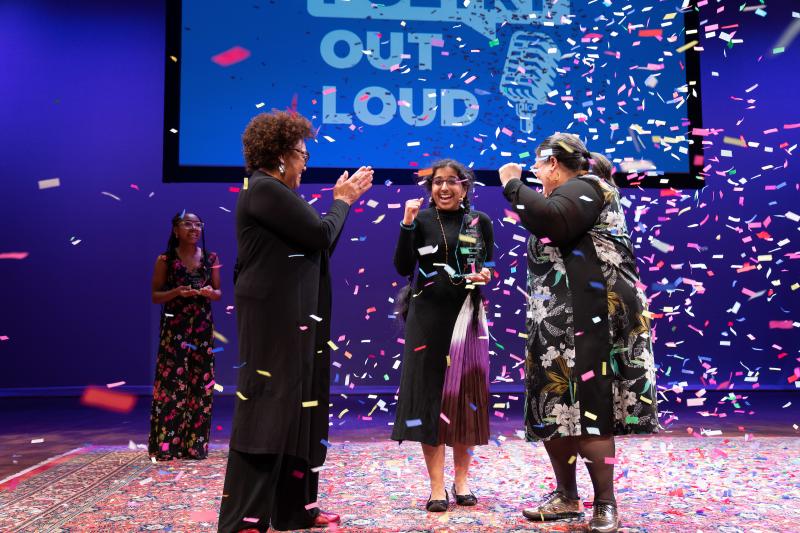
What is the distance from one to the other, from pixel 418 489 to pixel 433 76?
12.8 feet

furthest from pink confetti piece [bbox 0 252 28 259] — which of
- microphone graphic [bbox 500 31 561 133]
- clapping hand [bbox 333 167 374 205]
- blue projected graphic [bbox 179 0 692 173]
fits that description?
clapping hand [bbox 333 167 374 205]

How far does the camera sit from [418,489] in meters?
3.29

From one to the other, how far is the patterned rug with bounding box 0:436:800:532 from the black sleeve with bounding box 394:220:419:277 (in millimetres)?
1047

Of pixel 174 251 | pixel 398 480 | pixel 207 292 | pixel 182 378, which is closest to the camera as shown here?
pixel 398 480

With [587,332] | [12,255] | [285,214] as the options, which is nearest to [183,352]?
[285,214]

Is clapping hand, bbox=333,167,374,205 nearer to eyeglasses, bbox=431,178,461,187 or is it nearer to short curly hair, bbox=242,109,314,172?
short curly hair, bbox=242,109,314,172

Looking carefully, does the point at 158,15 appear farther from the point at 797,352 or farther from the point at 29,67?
the point at 797,352

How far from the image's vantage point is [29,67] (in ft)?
22.2

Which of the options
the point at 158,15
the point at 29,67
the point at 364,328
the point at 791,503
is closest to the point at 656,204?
the point at 364,328

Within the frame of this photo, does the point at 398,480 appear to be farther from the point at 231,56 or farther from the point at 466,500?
the point at 231,56

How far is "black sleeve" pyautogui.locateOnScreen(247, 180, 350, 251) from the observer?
2.28 meters

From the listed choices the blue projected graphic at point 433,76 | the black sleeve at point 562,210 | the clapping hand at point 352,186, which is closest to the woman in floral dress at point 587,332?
the black sleeve at point 562,210

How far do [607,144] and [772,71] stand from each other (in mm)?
2563

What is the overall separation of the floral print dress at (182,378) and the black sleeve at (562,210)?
95.2 inches
